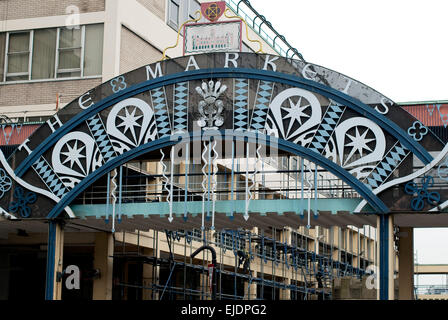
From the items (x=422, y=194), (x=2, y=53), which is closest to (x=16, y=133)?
(x=2, y=53)

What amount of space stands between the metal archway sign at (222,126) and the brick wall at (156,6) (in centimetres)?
1208

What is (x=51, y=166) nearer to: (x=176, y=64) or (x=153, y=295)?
(x=176, y=64)

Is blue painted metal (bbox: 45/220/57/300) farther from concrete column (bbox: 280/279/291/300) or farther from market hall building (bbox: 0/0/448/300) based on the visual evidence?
concrete column (bbox: 280/279/291/300)

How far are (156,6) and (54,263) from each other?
54.0ft

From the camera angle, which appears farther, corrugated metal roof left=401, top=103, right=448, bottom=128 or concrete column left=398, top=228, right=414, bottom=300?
concrete column left=398, top=228, right=414, bottom=300

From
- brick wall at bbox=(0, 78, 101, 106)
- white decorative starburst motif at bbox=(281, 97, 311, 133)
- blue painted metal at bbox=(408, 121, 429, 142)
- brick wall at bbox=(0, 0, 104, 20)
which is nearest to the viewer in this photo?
blue painted metal at bbox=(408, 121, 429, 142)

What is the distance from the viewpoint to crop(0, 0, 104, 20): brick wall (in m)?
36.6

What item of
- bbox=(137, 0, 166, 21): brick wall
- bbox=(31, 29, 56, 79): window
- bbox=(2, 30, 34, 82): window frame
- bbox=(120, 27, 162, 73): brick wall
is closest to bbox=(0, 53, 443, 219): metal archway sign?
bbox=(120, 27, 162, 73): brick wall

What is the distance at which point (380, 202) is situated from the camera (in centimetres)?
2303

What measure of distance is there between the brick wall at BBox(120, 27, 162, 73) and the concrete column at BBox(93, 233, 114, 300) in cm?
835

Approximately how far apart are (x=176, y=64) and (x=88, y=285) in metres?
16.0


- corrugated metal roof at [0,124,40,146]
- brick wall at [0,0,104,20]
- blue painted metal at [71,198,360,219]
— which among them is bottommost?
blue painted metal at [71,198,360,219]

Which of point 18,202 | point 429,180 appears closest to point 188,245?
point 18,202

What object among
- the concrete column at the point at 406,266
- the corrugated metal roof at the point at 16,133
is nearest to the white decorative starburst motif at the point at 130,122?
the corrugated metal roof at the point at 16,133
